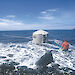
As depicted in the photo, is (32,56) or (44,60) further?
(32,56)

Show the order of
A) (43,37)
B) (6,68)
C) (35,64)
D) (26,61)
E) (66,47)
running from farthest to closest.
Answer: (43,37)
(66,47)
(26,61)
(35,64)
(6,68)

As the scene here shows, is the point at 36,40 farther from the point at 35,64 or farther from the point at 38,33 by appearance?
the point at 35,64

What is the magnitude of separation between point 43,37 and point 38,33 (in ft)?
5.08

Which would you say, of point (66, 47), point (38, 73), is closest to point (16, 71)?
point (38, 73)

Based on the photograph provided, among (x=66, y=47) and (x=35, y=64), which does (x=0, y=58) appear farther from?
(x=66, y=47)

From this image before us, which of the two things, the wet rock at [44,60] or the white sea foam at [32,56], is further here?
the white sea foam at [32,56]

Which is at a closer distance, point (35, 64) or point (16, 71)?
point (16, 71)

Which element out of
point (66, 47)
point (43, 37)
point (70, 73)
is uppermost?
point (43, 37)

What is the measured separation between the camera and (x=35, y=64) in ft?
38.3

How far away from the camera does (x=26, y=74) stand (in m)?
9.49

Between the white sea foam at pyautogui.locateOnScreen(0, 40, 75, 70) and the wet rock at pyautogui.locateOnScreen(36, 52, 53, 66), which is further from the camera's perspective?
the white sea foam at pyautogui.locateOnScreen(0, 40, 75, 70)

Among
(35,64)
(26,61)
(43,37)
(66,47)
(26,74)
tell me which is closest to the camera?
(26,74)

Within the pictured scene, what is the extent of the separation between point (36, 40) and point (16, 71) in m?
12.8

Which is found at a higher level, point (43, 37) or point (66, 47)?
point (43, 37)
